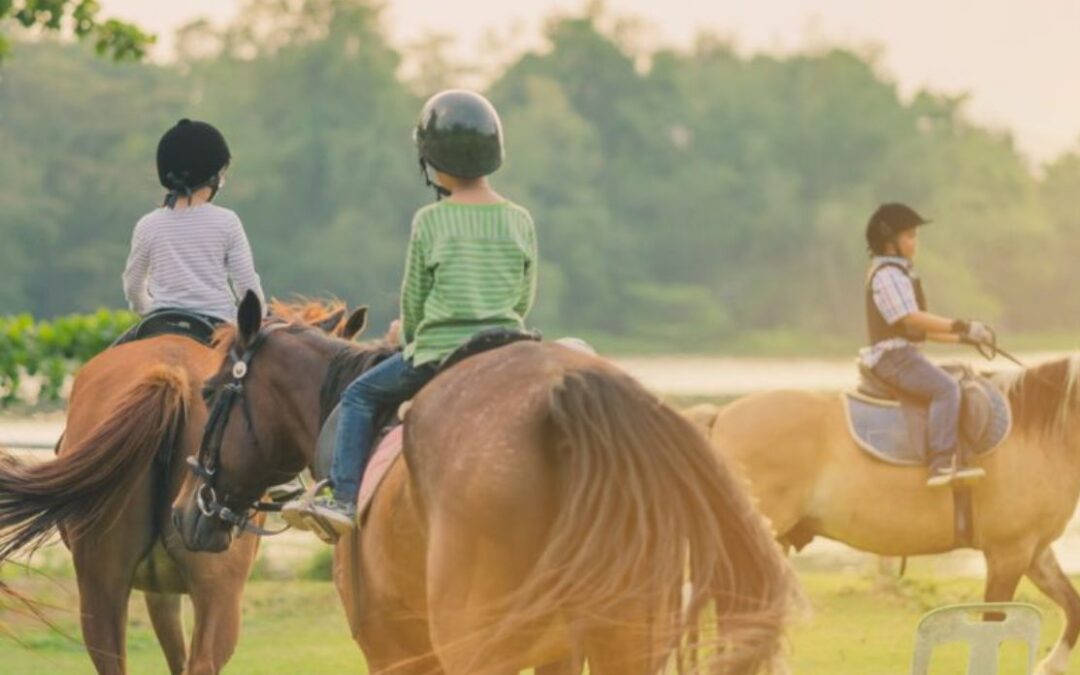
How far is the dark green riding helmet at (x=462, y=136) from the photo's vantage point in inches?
249

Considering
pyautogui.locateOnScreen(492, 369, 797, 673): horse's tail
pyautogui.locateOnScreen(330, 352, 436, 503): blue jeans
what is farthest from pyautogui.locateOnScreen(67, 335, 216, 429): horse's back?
pyautogui.locateOnScreen(492, 369, 797, 673): horse's tail

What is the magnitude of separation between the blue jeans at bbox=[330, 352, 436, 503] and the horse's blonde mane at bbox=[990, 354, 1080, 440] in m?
6.16

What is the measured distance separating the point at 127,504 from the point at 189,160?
150cm

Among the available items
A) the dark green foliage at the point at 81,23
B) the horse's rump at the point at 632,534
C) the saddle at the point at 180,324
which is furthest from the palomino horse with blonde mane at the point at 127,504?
the dark green foliage at the point at 81,23

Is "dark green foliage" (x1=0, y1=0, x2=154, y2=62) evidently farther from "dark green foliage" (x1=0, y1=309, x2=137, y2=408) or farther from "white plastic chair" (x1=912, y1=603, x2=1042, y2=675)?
"white plastic chair" (x1=912, y1=603, x2=1042, y2=675)

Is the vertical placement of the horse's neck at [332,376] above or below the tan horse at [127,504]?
above

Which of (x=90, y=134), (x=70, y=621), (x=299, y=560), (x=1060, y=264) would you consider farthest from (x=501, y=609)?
(x=1060, y=264)

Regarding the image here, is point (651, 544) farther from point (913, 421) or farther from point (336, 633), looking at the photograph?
point (336, 633)

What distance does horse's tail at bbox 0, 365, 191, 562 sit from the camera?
8.14 m

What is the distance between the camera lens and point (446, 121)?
20.8 feet

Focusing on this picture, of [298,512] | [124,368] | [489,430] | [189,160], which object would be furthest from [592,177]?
[489,430]

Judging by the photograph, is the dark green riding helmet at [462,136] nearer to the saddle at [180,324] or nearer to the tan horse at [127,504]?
the tan horse at [127,504]

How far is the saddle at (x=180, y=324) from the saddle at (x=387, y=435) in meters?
2.16

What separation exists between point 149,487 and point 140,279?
1017 millimetres
